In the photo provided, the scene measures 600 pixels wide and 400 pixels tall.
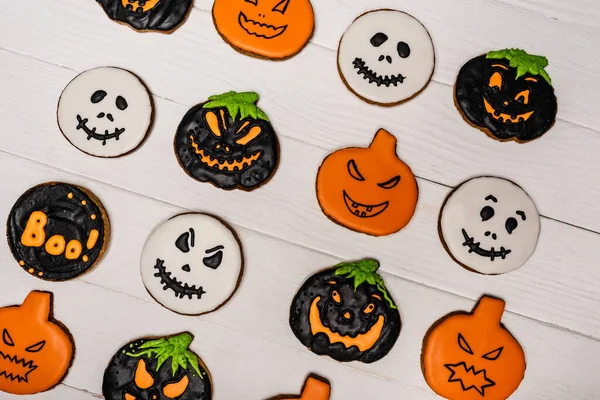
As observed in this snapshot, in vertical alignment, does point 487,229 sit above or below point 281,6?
below

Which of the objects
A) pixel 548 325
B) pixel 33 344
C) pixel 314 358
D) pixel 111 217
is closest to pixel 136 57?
pixel 111 217

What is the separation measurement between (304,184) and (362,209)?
6.0 inches

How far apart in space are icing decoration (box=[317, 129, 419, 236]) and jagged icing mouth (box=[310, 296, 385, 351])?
0.21m

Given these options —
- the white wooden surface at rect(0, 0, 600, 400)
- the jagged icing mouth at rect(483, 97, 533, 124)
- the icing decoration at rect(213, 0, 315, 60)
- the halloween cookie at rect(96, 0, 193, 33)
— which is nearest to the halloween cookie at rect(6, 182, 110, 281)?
the white wooden surface at rect(0, 0, 600, 400)

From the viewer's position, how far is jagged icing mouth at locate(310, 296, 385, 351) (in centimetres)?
123

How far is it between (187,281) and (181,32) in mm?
609

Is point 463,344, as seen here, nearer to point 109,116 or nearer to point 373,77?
point 373,77

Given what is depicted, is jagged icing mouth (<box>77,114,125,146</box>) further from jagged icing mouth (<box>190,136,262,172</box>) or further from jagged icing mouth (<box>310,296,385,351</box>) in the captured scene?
jagged icing mouth (<box>310,296,385,351</box>)

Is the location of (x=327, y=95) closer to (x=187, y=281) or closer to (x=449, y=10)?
(x=449, y=10)

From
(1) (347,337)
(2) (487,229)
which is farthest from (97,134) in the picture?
(2) (487,229)

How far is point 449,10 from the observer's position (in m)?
1.32

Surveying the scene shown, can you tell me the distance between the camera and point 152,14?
1.29 meters

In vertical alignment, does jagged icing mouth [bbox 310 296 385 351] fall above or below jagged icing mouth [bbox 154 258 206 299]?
below

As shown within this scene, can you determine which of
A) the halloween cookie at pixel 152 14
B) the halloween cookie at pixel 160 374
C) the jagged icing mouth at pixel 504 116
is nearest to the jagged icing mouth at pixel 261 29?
the halloween cookie at pixel 152 14
